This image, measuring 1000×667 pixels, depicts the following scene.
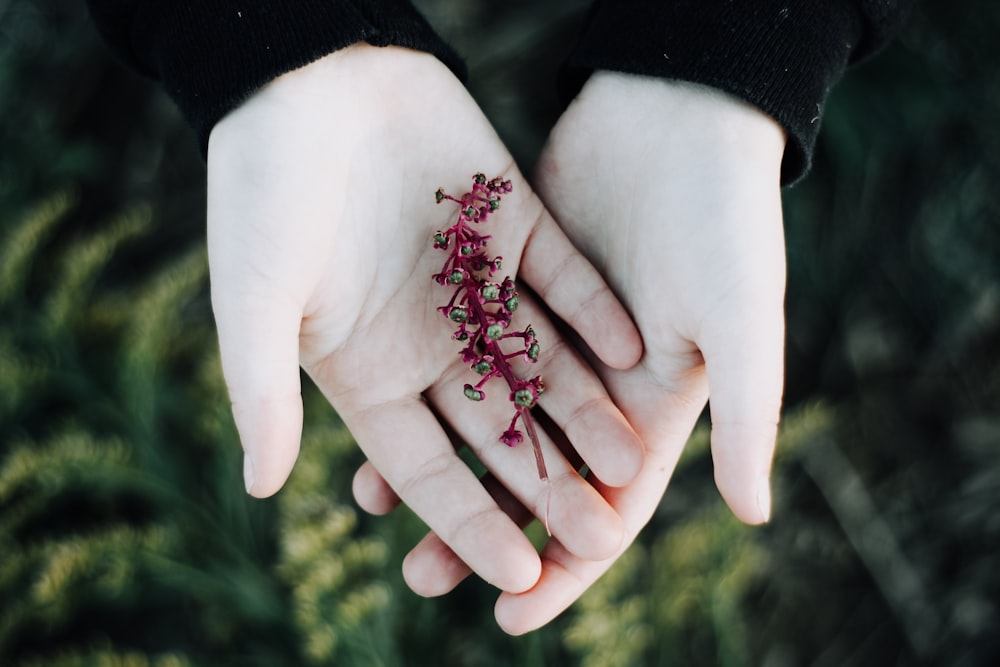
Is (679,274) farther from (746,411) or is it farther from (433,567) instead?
(433,567)

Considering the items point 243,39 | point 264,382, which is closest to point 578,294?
point 264,382

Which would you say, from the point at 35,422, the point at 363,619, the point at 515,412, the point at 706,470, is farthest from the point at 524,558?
the point at 35,422

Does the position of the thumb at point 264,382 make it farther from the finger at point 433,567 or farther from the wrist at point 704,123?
the wrist at point 704,123

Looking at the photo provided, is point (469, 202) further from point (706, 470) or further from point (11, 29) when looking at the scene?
point (11, 29)

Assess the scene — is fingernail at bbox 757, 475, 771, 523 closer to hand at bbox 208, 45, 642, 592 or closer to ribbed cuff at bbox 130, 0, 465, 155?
hand at bbox 208, 45, 642, 592

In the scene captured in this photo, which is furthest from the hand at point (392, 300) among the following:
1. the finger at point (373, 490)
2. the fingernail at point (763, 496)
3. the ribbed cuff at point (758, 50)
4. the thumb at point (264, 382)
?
the ribbed cuff at point (758, 50)

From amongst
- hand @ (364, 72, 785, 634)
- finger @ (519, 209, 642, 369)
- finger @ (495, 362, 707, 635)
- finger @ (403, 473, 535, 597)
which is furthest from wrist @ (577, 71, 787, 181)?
finger @ (403, 473, 535, 597)
